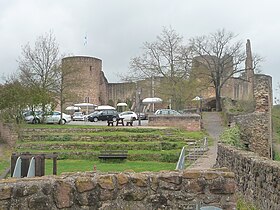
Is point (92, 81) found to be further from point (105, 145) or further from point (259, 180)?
point (259, 180)

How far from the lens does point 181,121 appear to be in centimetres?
3350

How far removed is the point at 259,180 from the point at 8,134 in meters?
24.3

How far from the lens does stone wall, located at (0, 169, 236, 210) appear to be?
4.01m

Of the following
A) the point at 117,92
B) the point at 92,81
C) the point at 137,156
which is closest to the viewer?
the point at 137,156

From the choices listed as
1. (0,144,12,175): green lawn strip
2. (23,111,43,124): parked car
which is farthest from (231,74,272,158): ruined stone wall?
(23,111,43,124): parked car

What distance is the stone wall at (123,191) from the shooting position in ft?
13.2

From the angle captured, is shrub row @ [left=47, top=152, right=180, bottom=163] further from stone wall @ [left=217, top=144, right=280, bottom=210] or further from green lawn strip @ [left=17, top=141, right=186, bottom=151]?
stone wall @ [left=217, top=144, right=280, bottom=210]

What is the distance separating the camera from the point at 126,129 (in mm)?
29594

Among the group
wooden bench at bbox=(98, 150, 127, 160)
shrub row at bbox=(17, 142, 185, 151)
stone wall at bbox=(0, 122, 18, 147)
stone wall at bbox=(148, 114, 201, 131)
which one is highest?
stone wall at bbox=(148, 114, 201, 131)

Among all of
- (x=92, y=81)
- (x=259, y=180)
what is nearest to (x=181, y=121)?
(x=259, y=180)

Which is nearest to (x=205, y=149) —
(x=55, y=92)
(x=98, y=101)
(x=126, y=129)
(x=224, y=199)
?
(x=126, y=129)

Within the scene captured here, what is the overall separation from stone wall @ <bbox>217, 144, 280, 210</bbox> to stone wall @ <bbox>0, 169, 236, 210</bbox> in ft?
7.77

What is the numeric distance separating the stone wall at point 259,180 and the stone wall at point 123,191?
2.37 m

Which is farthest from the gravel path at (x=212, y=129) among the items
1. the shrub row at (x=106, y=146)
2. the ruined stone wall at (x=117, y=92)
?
the ruined stone wall at (x=117, y=92)
